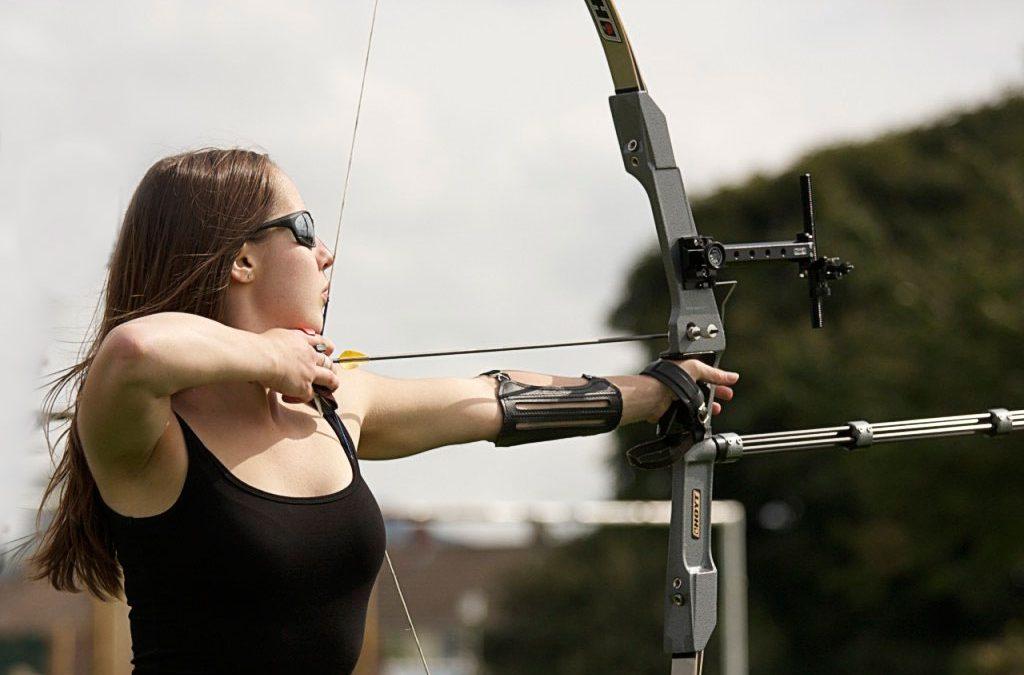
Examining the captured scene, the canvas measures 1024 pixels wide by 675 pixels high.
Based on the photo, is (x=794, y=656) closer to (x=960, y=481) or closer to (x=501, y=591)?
(x=501, y=591)

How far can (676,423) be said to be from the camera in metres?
2.24

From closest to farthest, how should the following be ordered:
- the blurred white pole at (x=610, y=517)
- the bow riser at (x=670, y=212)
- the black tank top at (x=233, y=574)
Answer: the black tank top at (x=233, y=574) < the bow riser at (x=670, y=212) < the blurred white pole at (x=610, y=517)

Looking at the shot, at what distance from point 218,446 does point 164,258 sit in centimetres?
26

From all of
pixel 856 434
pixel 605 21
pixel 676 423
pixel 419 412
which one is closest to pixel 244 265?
pixel 419 412

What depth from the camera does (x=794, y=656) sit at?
40.8 ft

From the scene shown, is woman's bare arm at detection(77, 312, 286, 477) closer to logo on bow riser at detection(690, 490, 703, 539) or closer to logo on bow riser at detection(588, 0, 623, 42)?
logo on bow riser at detection(690, 490, 703, 539)

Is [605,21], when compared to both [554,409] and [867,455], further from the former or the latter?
[867,455]

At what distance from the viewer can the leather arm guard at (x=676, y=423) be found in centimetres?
221

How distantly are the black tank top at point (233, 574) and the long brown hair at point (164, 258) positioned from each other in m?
0.11

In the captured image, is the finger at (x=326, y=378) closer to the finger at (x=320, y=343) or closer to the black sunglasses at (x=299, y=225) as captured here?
the finger at (x=320, y=343)

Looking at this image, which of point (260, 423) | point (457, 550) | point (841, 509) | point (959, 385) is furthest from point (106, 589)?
point (841, 509)

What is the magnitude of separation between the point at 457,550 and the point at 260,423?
Answer: 977cm

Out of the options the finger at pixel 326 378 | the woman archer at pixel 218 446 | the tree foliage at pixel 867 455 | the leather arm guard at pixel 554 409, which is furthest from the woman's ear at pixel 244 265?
the tree foliage at pixel 867 455

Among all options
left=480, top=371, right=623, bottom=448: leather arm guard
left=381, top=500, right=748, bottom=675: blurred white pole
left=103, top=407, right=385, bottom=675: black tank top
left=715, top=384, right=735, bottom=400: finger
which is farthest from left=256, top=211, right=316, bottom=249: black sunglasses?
left=381, top=500, right=748, bottom=675: blurred white pole
